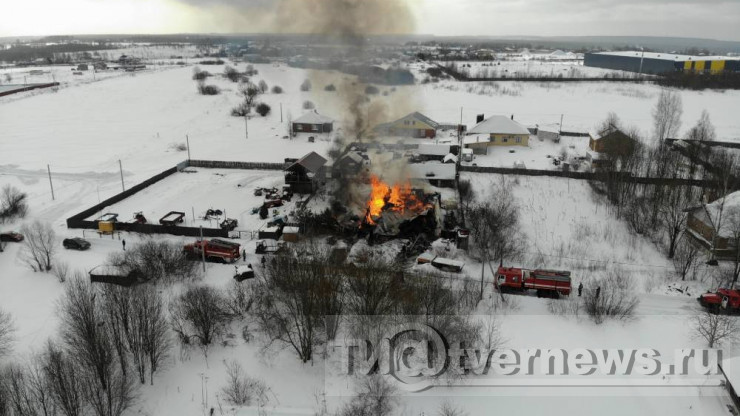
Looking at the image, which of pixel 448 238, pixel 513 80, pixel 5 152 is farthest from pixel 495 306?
pixel 513 80

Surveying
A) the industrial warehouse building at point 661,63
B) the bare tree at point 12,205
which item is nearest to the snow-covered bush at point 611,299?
the bare tree at point 12,205

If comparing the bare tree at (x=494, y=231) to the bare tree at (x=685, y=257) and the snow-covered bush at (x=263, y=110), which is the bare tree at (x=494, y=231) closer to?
the bare tree at (x=685, y=257)

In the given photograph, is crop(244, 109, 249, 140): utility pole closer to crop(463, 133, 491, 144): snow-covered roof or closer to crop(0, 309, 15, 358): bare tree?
crop(463, 133, 491, 144): snow-covered roof

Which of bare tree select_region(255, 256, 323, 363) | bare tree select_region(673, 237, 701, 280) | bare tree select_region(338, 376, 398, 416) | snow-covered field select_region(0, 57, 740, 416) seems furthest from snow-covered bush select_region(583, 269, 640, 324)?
bare tree select_region(255, 256, 323, 363)

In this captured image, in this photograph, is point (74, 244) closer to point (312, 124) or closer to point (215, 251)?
point (215, 251)

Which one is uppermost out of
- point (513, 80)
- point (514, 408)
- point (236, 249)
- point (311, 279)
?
point (513, 80)

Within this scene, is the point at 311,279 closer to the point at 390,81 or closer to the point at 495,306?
the point at 495,306

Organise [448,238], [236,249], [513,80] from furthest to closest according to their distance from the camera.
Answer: [513,80] → [448,238] → [236,249]
